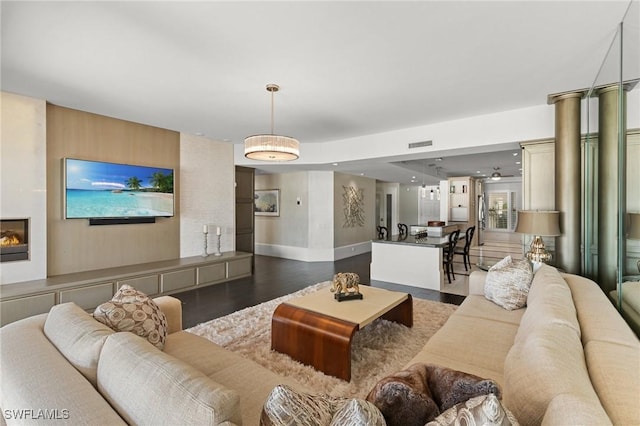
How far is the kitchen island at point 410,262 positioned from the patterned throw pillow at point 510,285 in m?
2.00

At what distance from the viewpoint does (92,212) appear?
4.18 meters

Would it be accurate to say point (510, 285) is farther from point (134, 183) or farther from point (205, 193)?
point (134, 183)

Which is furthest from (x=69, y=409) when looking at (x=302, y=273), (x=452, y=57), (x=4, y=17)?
(x=302, y=273)

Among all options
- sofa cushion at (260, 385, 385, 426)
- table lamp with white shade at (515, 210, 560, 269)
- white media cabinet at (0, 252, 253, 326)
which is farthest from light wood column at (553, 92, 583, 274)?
white media cabinet at (0, 252, 253, 326)

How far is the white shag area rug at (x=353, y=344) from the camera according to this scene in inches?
92.7

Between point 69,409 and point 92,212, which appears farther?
point 92,212

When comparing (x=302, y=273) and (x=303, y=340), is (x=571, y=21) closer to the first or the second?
(x=303, y=340)

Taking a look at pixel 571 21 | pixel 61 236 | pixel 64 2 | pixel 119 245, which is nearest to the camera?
pixel 64 2

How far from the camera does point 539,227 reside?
11.5 feet

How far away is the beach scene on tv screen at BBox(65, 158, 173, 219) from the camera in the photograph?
4.03m

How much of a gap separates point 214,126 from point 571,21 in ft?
14.6

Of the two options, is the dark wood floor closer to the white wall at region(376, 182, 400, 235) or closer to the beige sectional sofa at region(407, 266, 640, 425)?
the beige sectional sofa at region(407, 266, 640, 425)

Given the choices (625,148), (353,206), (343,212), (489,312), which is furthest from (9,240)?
(353,206)

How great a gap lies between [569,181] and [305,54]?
3.33 meters
